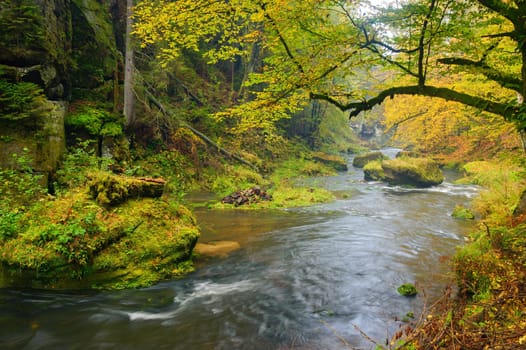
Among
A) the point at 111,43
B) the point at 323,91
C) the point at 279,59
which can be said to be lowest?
the point at 323,91

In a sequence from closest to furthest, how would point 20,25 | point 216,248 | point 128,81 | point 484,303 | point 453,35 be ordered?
point 484,303 < point 453,35 < point 216,248 < point 20,25 < point 128,81

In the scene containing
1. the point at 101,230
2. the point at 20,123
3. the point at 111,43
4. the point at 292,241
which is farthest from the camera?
the point at 111,43

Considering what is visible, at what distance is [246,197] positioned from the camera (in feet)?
40.0

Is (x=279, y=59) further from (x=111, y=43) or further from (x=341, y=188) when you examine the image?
(x=341, y=188)

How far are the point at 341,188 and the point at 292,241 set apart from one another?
33.7ft

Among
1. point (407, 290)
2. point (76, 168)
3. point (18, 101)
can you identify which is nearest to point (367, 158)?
point (407, 290)

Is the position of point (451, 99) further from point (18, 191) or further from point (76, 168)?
point (18, 191)

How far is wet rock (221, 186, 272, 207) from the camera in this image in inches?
467

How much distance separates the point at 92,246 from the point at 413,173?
53.7 feet

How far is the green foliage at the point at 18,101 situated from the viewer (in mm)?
6910

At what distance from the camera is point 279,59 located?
5367 mm

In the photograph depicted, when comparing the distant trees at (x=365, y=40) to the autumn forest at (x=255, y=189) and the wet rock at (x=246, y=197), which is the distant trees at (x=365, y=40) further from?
the wet rock at (x=246, y=197)

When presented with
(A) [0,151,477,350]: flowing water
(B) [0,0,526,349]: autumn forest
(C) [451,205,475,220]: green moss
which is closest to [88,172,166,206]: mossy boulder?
(B) [0,0,526,349]: autumn forest

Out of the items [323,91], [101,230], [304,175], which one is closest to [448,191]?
[304,175]
